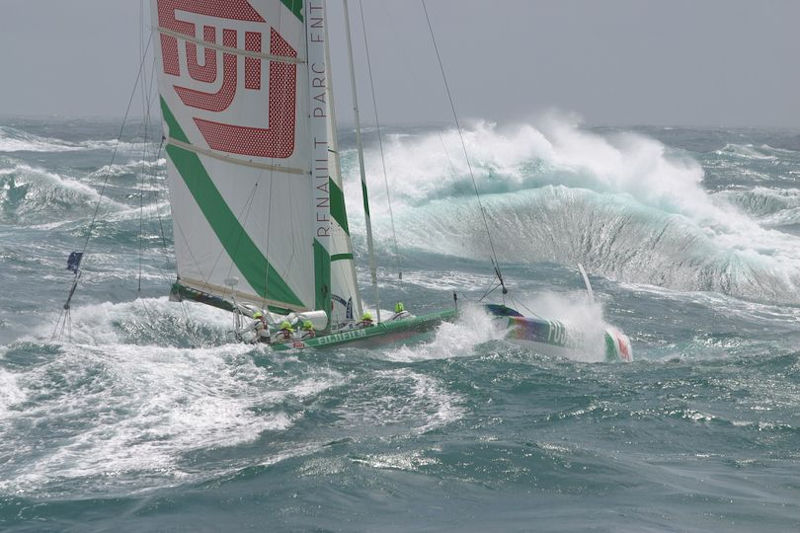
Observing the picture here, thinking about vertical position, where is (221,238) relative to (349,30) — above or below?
below

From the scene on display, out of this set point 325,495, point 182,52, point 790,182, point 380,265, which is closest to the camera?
point 325,495

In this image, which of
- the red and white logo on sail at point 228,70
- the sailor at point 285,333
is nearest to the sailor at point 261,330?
the sailor at point 285,333

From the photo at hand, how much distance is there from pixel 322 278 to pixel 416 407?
4.25 metres

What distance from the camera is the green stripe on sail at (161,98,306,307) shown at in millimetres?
16766

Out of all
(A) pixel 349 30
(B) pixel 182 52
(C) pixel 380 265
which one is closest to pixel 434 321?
(A) pixel 349 30

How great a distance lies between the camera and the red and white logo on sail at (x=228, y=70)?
15.9 m

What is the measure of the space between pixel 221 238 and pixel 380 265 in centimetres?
1071

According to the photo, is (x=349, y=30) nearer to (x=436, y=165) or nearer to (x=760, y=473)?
(x=760, y=473)

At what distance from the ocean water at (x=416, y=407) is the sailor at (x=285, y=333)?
449 millimetres

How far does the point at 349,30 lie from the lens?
16.5m

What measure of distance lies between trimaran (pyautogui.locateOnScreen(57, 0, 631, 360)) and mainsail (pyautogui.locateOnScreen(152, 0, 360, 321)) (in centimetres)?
2

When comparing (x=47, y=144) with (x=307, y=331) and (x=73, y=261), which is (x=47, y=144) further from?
(x=307, y=331)

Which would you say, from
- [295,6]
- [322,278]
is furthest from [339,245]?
[295,6]

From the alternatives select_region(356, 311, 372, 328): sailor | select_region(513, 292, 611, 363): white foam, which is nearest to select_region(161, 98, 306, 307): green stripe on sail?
select_region(356, 311, 372, 328): sailor
